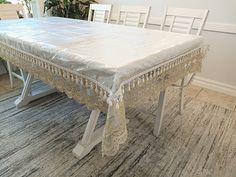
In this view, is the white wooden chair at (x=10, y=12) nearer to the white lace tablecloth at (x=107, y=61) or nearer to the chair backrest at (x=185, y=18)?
the white lace tablecloth at (x=107, y=61)

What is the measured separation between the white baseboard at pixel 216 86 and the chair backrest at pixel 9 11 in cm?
236

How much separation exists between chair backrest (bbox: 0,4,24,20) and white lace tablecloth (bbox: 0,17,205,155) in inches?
32.0

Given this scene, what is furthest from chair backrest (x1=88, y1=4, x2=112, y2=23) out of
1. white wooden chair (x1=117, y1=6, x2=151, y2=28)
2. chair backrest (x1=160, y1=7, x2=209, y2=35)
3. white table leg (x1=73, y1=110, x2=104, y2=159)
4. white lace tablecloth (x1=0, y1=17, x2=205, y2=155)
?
white table leg (x1=73, y1=110, x2=104, y2=159)

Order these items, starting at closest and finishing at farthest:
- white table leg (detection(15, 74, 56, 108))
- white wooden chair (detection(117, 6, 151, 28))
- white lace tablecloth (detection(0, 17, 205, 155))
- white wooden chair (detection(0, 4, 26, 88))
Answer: white lace tablecloth (detection(0, 17, 205, 155)), white table leg (detection(15, 74, 56, 108)), white wooden chair (detection(117, 6, 151, 28)), white wooden chair (detection(0, 4, 26, 88))

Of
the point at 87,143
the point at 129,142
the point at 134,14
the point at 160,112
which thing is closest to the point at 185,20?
the point at 134,14

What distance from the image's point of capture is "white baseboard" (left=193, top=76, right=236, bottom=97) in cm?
251

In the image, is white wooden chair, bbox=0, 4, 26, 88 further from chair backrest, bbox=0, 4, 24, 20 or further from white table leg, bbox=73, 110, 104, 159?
white table leg, bbox=73, 110, 104, 159

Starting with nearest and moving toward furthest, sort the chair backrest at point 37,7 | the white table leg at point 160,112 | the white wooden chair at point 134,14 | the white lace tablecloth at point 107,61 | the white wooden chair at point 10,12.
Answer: the white lace tablecloth at point 107,61 < the white table leg at point 160,112 < the white wooden chair at point 134,14 < the white wooden chair at point 10,12 < the chair backrest at point 37,7

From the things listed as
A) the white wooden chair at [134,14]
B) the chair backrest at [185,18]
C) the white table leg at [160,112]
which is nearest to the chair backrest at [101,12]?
the white wooden chair at [134,14]

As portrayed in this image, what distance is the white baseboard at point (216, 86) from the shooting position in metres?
2.51

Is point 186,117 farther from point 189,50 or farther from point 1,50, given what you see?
point 1,50

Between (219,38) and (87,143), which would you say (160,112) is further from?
(219,38)

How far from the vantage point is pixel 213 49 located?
8.29 ft

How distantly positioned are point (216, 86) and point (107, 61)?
6.84 feet
